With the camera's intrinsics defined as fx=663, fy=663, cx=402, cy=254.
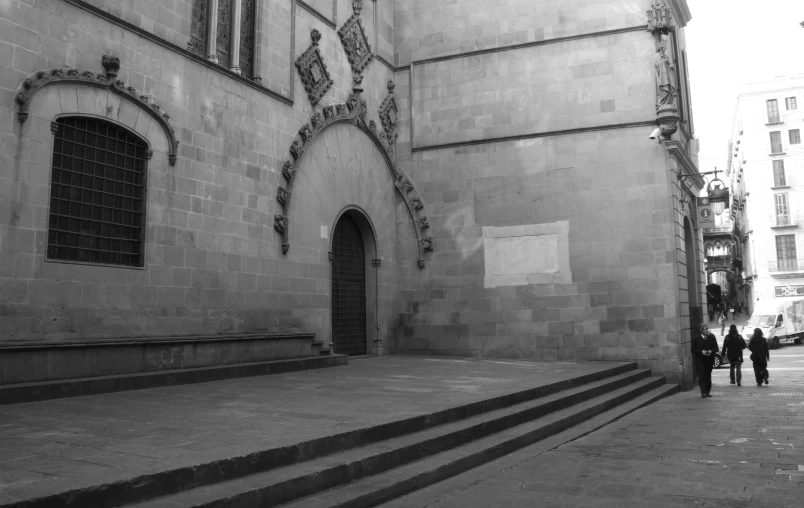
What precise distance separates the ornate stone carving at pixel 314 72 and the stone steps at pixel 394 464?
8609 mm

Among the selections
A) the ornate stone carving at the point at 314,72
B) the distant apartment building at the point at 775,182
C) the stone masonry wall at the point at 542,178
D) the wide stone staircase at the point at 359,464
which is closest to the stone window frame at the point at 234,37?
the ornate stone carving at the point at 314,72

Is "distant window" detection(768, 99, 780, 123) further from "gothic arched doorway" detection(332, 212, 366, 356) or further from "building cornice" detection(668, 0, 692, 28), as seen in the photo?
"gothic arched doorway" detection(332, 212, 366, 356)

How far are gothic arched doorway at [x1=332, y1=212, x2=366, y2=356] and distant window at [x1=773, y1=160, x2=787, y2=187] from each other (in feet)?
149

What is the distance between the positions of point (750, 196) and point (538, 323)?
1723 inches

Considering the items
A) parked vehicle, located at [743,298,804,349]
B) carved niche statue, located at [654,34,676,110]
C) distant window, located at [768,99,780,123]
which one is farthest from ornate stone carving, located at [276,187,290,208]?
distant window, located at [768,99,780,123]

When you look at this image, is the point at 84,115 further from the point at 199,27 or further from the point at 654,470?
the point at 654,470

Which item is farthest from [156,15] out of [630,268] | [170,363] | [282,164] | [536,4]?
[630,268]

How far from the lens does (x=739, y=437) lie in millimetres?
8453

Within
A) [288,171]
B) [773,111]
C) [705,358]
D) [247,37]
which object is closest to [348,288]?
[288,171]

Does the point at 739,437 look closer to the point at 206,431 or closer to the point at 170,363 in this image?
the point at 206,431

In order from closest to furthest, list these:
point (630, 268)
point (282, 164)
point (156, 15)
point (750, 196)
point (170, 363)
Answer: point (170, 363) < point (156, 15) < point (282, 164) < point (630, 268) < point (750, 196)

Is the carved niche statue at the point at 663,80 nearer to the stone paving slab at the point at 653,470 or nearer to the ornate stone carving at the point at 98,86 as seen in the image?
the stone paving slab at the point at 653,470

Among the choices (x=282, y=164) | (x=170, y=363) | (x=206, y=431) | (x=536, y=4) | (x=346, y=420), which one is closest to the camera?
(x=206, y=431)

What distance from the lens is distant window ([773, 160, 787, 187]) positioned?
5075 cm
